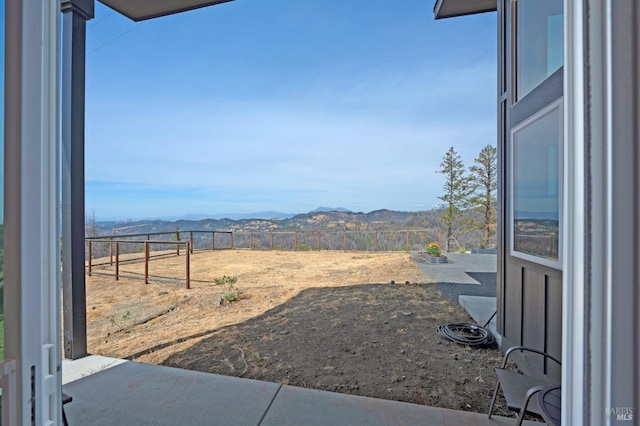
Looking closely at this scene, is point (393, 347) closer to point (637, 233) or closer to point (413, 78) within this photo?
point (637, 233)

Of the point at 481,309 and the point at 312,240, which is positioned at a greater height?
the point at 312,240

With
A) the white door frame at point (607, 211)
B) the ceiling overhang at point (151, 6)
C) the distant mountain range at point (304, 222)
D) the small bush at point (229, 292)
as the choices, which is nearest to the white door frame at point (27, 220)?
the white door frame at point (607, 211)

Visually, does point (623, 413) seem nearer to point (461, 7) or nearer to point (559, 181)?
point (559, 181)

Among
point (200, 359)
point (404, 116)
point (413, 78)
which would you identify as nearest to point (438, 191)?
point (404, 116)

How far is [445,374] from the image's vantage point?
2.40 meters

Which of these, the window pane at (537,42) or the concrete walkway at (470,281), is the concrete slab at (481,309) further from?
the window pane at (537,42)

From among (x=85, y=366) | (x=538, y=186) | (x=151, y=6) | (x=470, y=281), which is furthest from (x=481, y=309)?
(x=151, y=6)

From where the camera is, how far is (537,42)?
2.40 m

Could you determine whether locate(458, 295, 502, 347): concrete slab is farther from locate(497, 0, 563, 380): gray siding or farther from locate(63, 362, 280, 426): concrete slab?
locate(63, 362, 280, 426): concrete slab

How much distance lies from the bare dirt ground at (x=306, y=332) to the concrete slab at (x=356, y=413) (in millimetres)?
144

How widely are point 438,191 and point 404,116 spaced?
3081 mm

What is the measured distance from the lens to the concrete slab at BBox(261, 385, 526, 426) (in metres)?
1.79

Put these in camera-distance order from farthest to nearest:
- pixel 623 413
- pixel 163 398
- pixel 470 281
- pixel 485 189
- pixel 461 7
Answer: pixel 485 189, pixel 470 281, pixel 461 7, pixel 163 398, pixel 623 413

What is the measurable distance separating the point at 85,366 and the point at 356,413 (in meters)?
2.10
